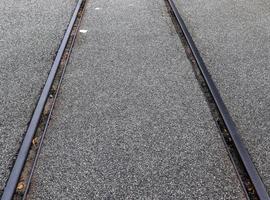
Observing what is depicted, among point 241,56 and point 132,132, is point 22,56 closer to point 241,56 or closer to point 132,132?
point 132,132

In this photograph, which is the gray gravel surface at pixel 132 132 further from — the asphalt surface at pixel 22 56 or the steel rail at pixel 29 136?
the asphalt surface at pixel 22 56

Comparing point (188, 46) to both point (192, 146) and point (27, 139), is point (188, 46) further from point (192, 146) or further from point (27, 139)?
point (27, 139)

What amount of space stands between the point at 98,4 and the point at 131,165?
5.07 metres

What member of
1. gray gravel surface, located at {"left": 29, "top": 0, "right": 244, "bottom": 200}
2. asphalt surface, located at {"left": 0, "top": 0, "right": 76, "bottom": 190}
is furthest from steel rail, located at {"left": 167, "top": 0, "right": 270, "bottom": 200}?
asphalt surface, located at {"left": 0, "top": 0, "right": 76, "bottom": 190}

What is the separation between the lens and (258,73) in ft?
17.6

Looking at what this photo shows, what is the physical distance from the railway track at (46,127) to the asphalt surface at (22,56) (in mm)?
123

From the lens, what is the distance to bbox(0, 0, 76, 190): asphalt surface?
4.27 metres

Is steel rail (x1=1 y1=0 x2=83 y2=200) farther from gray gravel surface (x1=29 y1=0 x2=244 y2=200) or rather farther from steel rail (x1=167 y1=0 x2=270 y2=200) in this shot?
steel rail (x1=167 y1=0 x2=270 y2=200)

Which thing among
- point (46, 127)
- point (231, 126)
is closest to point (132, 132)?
point (46, 127)

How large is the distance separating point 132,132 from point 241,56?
2.61m

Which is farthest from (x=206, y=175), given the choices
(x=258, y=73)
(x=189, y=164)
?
(x=258, y=73)

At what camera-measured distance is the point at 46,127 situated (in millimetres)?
4285

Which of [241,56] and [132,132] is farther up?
[132,132]

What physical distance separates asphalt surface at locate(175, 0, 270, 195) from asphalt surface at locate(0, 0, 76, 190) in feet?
8.21
